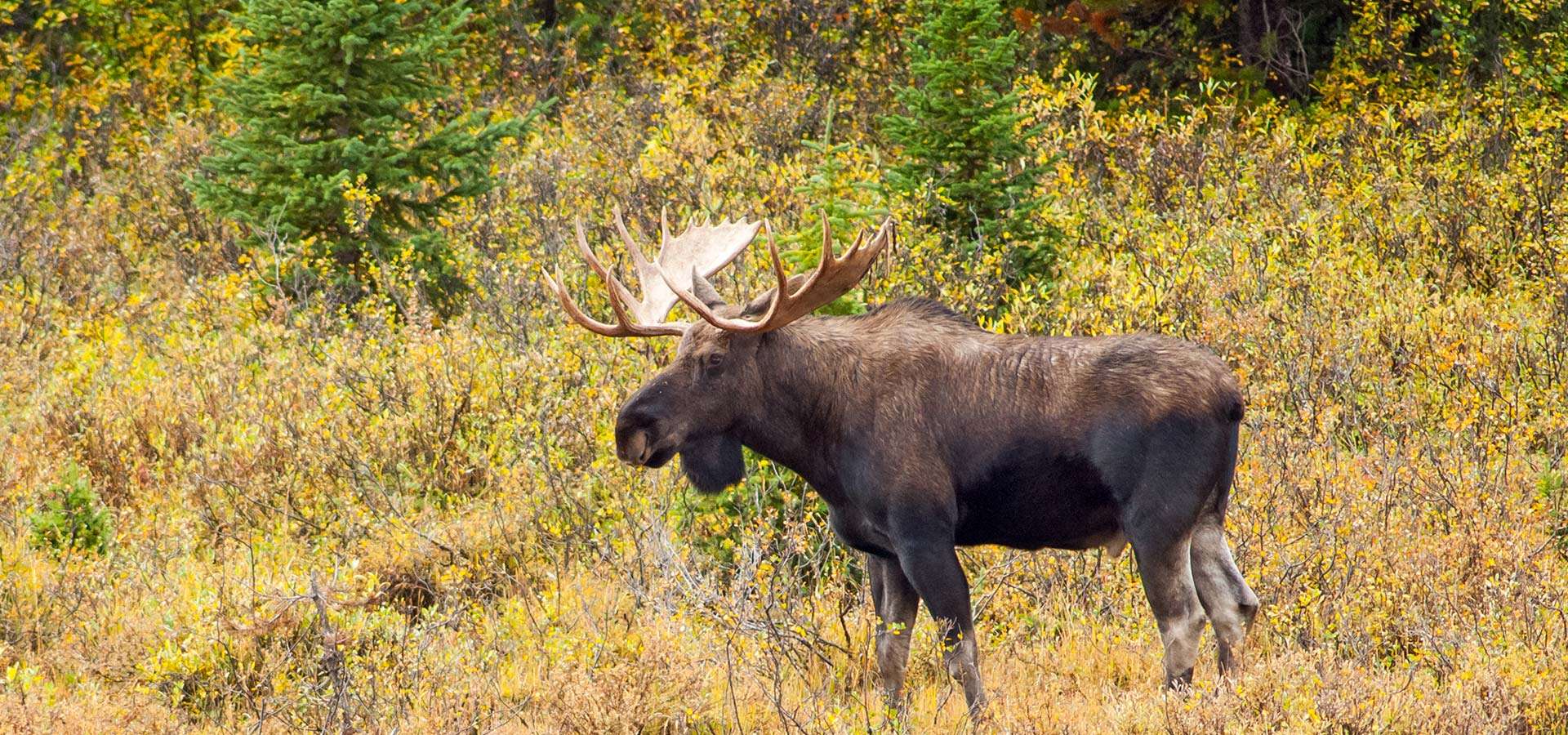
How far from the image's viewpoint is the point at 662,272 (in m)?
6.97

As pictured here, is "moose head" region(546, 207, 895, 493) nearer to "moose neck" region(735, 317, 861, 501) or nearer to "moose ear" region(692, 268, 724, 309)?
"moose neck" region(735, 317, 861, 501)

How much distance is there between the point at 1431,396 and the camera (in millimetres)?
9523

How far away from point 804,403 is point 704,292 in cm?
84

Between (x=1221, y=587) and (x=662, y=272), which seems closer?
(x=1221, y=587)

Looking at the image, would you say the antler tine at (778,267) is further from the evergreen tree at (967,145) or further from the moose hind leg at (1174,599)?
the evergreen tree at (967,145)

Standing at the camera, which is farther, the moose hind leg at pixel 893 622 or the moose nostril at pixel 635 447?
the moose hind leg at pixel 893 622

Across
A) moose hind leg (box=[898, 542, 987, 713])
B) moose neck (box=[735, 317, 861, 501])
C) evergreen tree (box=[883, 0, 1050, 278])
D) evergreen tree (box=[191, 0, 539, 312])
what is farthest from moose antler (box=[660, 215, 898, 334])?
evergreen tree (box=[191, 0, 539, 312])

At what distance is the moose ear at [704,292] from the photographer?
7055 millimetres

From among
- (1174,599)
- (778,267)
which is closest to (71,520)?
(778,267)

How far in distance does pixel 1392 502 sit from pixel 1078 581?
1.56 metres

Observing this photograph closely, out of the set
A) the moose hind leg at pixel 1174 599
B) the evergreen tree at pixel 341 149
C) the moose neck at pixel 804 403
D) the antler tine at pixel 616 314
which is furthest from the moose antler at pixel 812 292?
the evergreen tree at pixel 341 149

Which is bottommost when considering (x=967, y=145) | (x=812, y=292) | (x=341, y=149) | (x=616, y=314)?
(x=341, y=149)

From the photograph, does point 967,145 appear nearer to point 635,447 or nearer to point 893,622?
point 893,622

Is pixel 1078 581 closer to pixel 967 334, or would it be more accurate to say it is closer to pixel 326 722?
pixel 967 334
